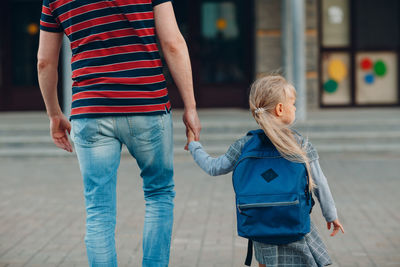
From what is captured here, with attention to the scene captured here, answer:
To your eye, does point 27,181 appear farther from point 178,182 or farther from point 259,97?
point 259,97

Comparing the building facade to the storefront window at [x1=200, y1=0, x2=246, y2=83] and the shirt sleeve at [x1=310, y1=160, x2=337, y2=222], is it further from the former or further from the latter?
the shirt sleeve at [x1=310, y1=160, x2=337, y2=222]

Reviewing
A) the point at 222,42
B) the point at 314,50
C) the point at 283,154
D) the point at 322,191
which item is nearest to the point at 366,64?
the point at 314,50

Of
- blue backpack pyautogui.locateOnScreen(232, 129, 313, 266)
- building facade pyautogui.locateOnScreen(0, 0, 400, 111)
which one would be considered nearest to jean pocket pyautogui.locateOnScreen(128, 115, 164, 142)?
blue backpack pyautogui.locateOnScreen(232, 129, 313, 266)

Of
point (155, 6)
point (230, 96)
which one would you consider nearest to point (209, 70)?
point (230, 96)

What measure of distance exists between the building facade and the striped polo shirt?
9100mm

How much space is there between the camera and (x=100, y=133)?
2787mm

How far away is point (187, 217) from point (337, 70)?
24.9 ft

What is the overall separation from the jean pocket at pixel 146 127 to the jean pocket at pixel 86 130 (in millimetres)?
150

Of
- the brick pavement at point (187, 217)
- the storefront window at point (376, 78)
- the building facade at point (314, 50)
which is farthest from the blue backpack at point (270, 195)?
the storefront window at point (376, 78)

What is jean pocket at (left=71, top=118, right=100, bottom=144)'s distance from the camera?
2.76 m

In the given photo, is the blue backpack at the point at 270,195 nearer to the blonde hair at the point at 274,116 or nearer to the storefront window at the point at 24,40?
the blonde hair at the point at 274,116

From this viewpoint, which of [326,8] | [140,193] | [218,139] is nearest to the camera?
→ [140,193]

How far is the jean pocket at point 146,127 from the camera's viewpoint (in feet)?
9.14

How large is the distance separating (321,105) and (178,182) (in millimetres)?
5853
